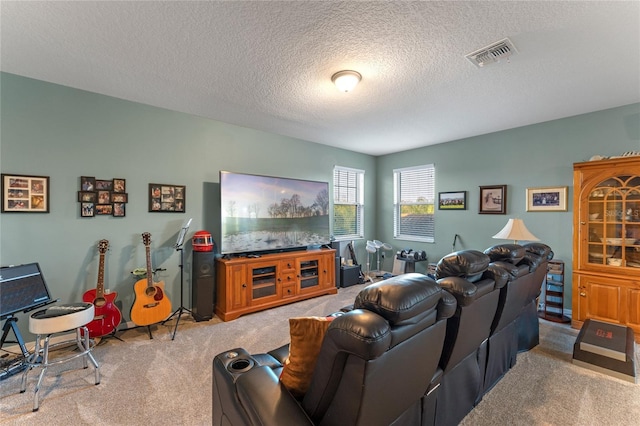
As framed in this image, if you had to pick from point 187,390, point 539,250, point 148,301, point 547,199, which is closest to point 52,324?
point 148,301

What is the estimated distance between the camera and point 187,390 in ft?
6.92

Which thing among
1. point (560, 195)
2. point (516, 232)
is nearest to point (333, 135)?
point (516, 232)

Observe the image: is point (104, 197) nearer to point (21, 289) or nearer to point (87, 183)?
point (87, 183)

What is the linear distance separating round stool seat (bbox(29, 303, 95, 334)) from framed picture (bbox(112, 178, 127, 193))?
1.40 m

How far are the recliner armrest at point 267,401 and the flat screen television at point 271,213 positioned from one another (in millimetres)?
2651

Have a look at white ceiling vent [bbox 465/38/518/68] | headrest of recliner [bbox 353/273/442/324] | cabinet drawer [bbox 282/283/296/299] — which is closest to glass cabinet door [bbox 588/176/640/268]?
white ceiling vent [bbox 465/38/518/68]

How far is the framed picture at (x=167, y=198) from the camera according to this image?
3.37 meters

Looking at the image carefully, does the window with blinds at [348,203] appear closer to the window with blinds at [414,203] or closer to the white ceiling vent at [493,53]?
the window with blinds at [414,203]

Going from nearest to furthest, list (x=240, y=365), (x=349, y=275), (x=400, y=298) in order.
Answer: (x=400, y=298), (x=240, y=365), (x=349, y=275)

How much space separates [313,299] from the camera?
436 centimetres

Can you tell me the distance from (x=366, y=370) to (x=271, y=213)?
3387 mm

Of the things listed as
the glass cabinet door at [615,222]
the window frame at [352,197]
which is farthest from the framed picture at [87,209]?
the glass cabinet door at [615,222]

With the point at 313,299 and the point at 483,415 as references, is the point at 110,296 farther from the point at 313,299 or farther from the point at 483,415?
the point at 483,415

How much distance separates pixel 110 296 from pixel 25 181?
1393mm
